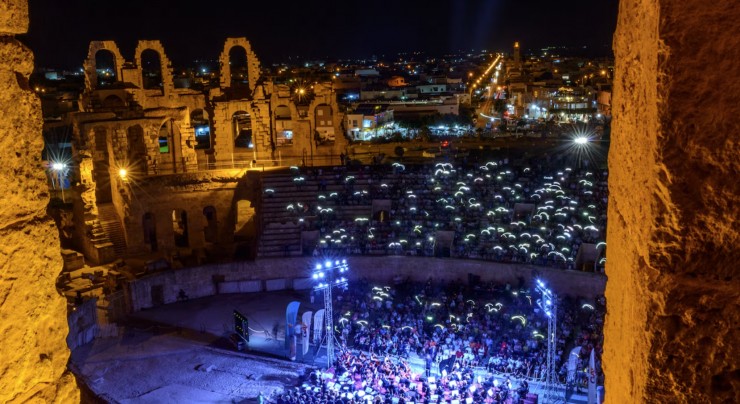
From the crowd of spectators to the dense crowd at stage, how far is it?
190 centimetres

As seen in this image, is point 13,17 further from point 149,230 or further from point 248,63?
point 248,63

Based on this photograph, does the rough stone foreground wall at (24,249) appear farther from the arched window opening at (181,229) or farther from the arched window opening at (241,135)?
the arched window opening at (241,135)

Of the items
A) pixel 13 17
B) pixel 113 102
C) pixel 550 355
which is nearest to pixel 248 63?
pixel 113 102

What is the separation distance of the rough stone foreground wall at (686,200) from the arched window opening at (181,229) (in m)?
31.8

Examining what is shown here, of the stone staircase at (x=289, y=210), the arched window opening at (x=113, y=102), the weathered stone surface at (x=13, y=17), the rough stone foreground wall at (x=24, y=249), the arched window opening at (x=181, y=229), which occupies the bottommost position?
the arched window opening at (x=181, y=229)

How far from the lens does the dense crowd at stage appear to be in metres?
A: 18.9

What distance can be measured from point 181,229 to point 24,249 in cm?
3382

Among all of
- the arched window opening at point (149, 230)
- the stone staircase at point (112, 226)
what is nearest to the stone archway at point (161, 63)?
the arched window opening at point (149, 230)

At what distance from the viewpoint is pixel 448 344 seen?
2175 centimetres

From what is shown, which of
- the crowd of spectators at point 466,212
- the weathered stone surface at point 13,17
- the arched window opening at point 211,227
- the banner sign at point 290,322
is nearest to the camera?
the weathered stone surface at point 13,17

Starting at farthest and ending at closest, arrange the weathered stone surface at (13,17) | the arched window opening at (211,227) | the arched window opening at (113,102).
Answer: the arched window opening at (211,227) < the arched window opening at (113,102) < the weathered stone surface at (13,17)

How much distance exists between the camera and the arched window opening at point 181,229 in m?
34.0

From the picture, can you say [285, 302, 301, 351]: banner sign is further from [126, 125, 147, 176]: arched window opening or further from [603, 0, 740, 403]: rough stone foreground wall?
[603, 0, 740, 403]: rough stone foreground wall

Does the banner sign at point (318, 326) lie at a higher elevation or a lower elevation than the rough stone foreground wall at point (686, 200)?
lower
